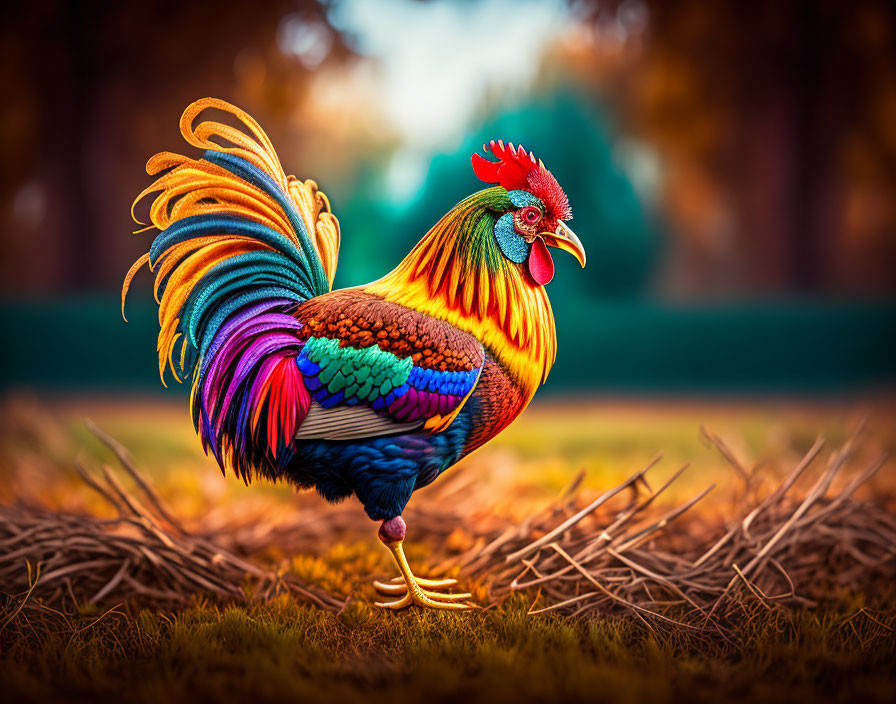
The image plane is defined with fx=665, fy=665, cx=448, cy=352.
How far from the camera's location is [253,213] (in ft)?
7.25

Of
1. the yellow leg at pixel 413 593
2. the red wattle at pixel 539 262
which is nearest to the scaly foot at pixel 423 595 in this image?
the yellow leg at pixel 413 593

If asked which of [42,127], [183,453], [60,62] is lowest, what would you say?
[183,453]

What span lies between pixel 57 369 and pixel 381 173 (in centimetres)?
359

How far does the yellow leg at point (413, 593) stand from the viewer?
2152 mm

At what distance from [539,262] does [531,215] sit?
163mm

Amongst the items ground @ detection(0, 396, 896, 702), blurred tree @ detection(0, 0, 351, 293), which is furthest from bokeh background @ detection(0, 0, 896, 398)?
ground @ detection(0, 396, 896, 702)

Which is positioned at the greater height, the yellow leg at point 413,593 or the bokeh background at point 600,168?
the bokeh background at point 600,168

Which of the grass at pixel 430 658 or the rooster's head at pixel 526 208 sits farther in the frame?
the rooster's head at pixel 526 208

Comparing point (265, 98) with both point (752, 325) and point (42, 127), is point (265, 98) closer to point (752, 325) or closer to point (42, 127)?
point (42, 127)

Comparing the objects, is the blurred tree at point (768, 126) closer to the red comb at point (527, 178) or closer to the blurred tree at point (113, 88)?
the blurred tree at point (113, 88)

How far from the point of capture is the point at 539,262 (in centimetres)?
224

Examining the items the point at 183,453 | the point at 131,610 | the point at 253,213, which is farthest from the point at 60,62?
the point at 131,610

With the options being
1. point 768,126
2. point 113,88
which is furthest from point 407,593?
point 768,126

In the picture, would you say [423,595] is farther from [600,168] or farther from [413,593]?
[600,168]
